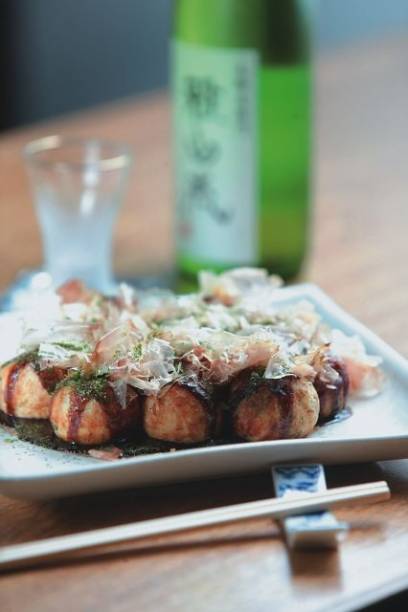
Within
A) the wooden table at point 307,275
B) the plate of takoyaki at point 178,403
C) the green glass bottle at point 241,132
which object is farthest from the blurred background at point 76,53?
the plate of takoyaki at point 178,403

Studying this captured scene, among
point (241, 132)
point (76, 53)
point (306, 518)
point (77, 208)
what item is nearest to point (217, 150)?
point (241, 132)

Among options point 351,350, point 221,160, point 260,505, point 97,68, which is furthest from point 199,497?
point 97,68

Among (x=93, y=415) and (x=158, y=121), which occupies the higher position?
(x=93, y=415)

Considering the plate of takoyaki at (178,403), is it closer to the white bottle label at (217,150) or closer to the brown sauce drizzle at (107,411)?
the brown sauce drizzle at (107,411)

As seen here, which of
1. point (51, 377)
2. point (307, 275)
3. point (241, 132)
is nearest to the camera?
point (51, 377)

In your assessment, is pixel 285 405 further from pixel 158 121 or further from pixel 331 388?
pixel 158 121

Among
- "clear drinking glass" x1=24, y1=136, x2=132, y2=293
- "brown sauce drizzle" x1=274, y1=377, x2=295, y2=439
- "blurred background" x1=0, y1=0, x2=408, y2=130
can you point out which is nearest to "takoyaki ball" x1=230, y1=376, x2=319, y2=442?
"brown sauce drizzle" x1=274, y1=377, x2=295, y2=439
